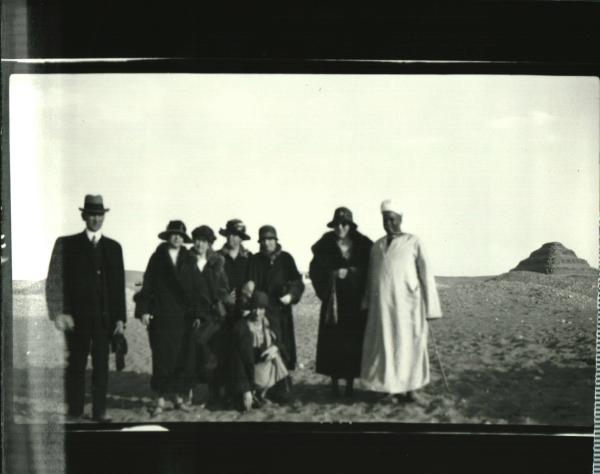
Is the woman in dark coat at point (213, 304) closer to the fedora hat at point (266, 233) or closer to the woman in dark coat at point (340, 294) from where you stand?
the fedora hat at point (266, 233)

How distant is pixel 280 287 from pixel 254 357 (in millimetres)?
327

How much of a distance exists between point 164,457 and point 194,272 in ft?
2.63

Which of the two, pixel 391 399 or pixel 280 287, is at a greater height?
pixel 280 287

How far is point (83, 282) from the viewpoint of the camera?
3.24 meters

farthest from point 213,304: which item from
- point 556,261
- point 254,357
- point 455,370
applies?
point 556,261

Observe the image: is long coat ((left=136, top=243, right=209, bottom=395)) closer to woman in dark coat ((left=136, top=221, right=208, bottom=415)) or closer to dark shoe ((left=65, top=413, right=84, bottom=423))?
woman in dark coat ((left=136, top=221, right=208, bottom=415))

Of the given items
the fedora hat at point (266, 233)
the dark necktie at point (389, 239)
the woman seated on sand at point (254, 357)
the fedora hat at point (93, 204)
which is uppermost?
the fedora hat at point (93, 204)

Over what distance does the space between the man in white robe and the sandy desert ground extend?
0.06m

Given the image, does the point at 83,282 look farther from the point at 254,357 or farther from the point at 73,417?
the point at 254,357

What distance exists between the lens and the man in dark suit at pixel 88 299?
10.6 ft

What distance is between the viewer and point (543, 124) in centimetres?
319

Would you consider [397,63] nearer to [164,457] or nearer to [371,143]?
[371,143]

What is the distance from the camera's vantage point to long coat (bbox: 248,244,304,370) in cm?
323

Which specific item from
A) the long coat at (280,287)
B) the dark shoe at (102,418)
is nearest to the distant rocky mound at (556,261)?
the long coat at (280,287)
